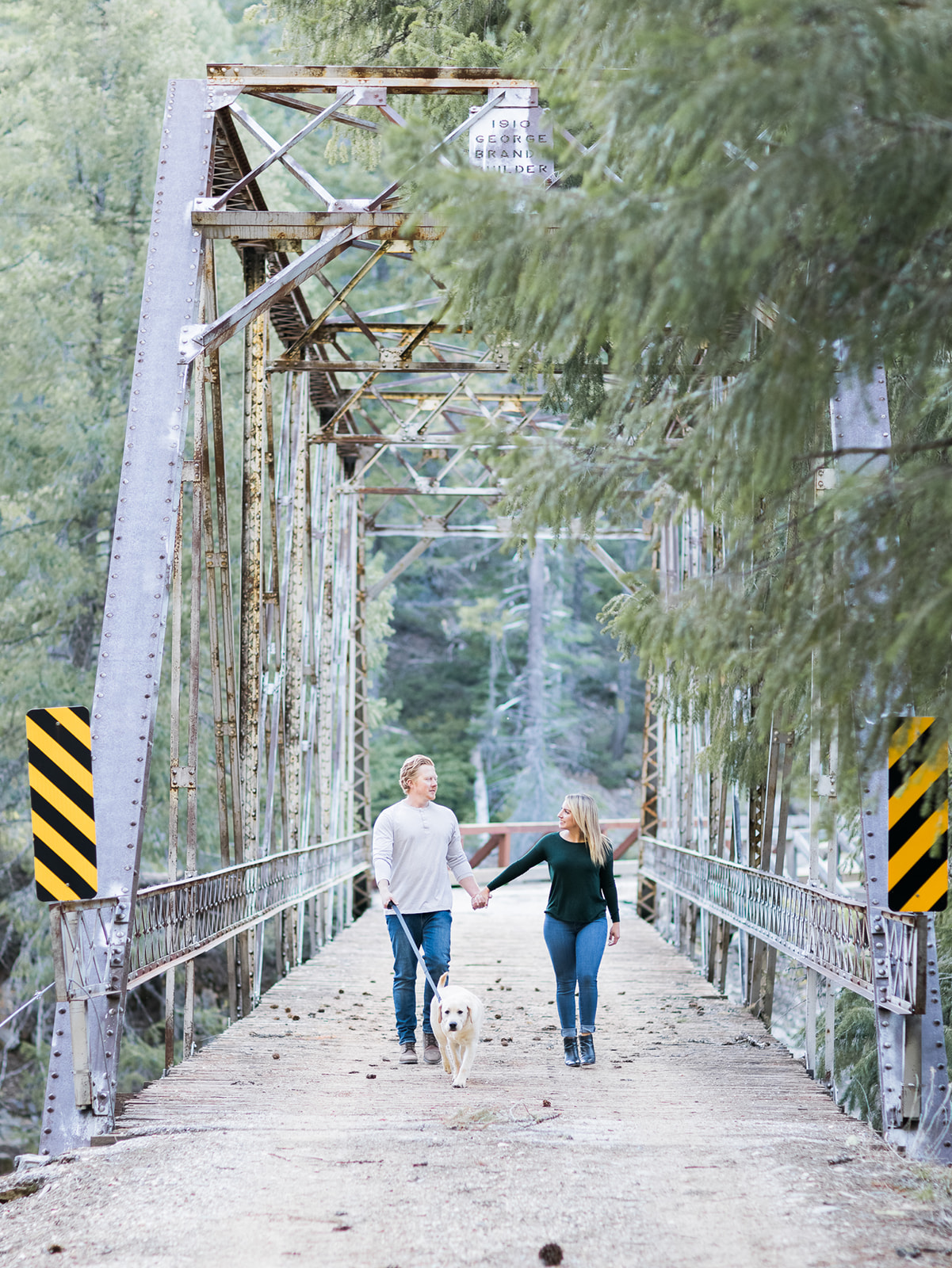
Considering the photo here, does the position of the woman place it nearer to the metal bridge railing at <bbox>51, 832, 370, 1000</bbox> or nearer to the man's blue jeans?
the man's blue jeans

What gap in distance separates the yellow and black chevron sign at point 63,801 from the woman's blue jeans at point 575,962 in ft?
8.78

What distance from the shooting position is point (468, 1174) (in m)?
5.01

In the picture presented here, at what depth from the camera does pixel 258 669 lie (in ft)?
35.0

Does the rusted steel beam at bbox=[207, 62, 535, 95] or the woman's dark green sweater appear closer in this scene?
the woman's dark green sweater

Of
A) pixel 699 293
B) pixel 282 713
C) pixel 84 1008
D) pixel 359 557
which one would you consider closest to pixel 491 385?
pixel 359 557

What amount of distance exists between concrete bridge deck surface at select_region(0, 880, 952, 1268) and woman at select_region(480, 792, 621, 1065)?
0.27 m

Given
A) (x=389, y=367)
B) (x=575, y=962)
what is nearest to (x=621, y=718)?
(x=389, y=367)

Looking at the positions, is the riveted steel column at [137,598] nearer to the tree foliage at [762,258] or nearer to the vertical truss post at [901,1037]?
the tree foliage at [762,258]

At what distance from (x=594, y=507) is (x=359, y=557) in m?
Result: 15.5

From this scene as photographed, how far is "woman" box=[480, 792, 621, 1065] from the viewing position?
7.49 m

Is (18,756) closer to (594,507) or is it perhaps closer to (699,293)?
(594,507)

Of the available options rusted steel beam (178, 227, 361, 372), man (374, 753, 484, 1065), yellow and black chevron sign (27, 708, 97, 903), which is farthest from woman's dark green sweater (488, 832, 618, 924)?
rusted steel beam (178, 227, 361, 372)

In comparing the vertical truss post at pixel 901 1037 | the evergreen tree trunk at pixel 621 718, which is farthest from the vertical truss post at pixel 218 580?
the evergreen tree trunk at pixel 621 718

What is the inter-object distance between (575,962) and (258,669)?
4.14m
